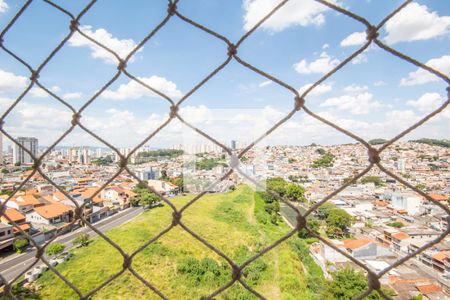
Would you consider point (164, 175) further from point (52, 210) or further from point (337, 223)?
point (337, 223)

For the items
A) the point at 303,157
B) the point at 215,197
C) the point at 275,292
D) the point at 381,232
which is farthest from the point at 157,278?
the point at 303,157

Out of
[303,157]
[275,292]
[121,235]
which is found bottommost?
[275,292]

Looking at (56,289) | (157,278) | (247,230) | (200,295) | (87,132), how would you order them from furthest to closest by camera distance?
(247,230)
(157,278)
(200,295)
(56,289)
(87,132)

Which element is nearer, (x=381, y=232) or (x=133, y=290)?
(x=133, y=290)

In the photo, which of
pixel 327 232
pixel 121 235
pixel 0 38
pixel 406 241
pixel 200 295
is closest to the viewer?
pixel 0 38

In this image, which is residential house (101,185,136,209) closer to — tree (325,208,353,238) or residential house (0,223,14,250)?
residential house (0,223,14,250)

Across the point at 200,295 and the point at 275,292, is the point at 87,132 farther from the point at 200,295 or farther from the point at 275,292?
the point at 275,292

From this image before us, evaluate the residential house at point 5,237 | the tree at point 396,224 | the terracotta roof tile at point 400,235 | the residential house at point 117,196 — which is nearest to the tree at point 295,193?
the tree at point 396,224

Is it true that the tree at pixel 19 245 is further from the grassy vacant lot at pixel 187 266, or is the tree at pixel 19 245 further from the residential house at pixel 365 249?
the residential house at pixel 365 249
